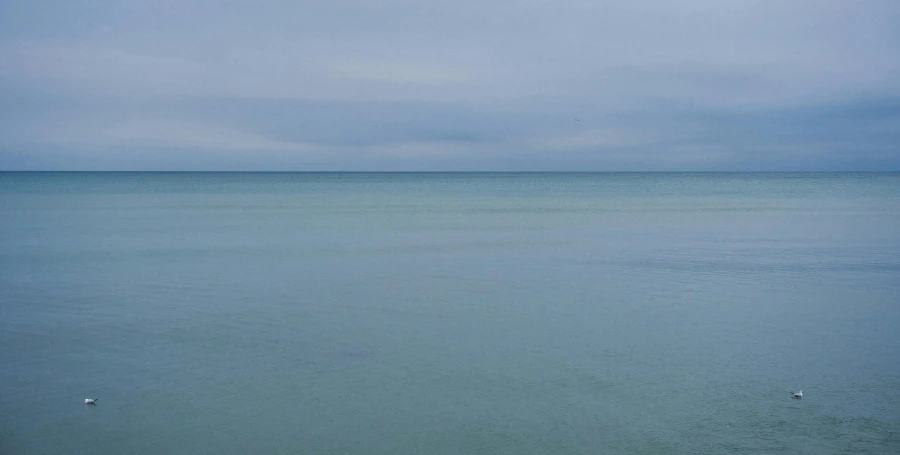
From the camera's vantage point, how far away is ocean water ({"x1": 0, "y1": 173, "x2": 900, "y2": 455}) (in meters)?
9.05

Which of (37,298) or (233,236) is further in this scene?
(233,236)

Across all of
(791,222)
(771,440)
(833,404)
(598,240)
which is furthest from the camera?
(791,222)

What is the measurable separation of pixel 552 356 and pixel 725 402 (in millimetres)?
2992

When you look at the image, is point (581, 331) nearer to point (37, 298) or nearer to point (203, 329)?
point (203, 329)

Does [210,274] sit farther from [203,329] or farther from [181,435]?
[181,435]

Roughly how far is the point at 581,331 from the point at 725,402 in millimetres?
3972

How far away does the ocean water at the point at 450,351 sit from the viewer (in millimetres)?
9047

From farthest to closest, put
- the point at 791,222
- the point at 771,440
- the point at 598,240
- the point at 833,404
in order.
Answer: the point at 791,222
the point at 598,240
the point at 833,404
the point at 771,440

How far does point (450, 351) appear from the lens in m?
12.4

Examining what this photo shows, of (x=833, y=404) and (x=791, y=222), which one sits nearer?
(x=833, y=404)

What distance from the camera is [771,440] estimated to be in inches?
344

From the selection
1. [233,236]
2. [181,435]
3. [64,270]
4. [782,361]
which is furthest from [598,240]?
[181,435]

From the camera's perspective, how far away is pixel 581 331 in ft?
45.0

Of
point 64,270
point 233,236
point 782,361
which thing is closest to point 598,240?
point 233,236
